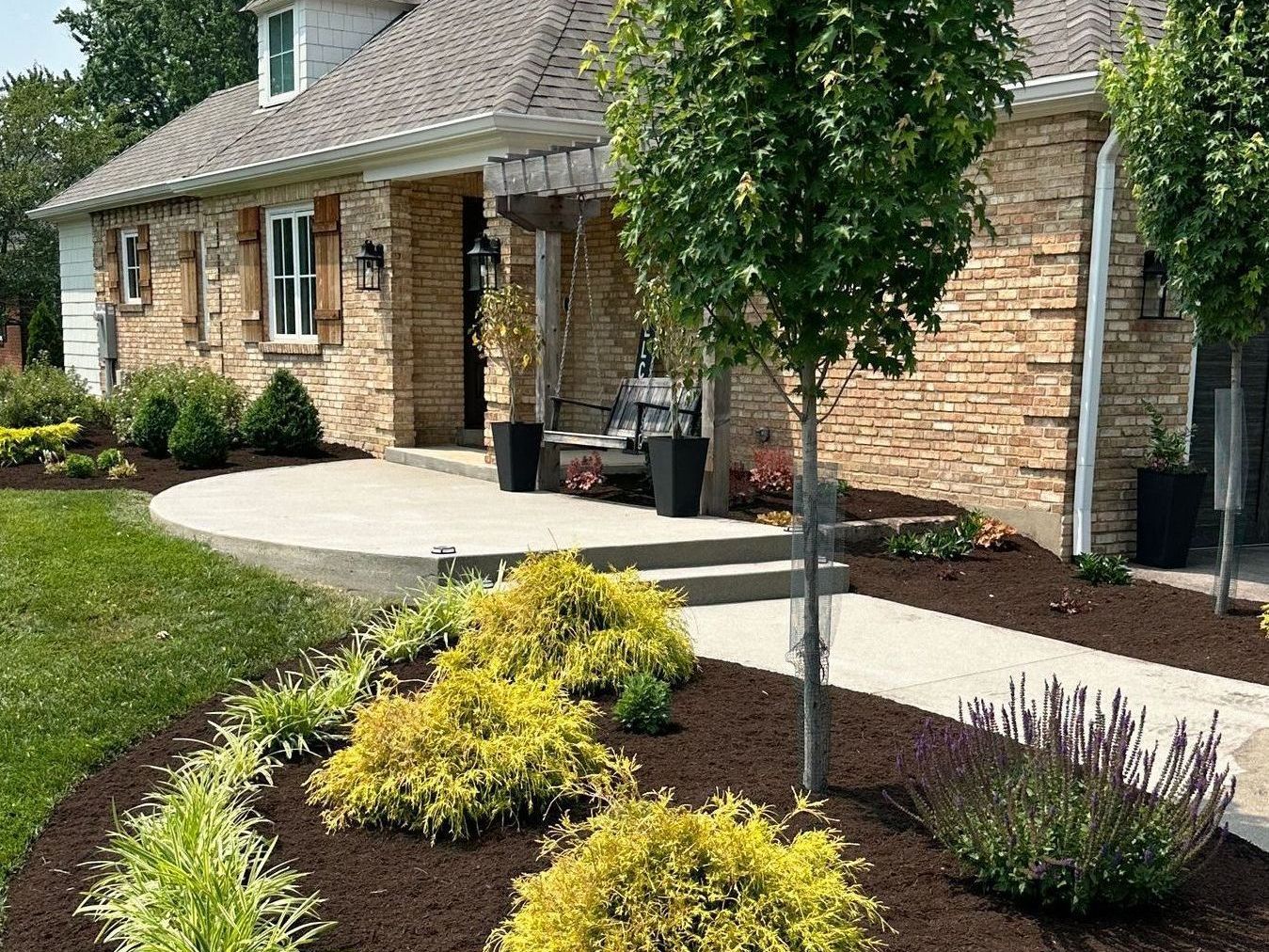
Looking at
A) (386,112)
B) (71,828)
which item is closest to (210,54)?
(386,112)

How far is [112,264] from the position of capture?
19703 millimetres

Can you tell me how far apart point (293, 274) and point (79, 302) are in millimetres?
9102

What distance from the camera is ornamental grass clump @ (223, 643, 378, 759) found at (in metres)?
4.61

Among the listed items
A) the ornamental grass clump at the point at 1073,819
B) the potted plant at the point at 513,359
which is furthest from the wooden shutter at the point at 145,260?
the ornamental grass clump at the point at 1073,819

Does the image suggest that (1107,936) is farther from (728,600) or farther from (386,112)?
(386,112)

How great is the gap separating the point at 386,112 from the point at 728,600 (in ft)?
24.2

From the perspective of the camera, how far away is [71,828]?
4133 millimetres

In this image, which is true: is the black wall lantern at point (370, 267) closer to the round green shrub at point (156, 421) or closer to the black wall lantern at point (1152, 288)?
the round green shrub at point (156, 421)

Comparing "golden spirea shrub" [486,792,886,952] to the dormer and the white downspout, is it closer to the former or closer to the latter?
the white downspout

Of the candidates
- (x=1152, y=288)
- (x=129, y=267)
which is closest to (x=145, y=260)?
(x=129, y=267)

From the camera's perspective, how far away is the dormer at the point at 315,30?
15.5 metres

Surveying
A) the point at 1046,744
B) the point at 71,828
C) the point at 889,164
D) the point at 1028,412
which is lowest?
the point at 71,828

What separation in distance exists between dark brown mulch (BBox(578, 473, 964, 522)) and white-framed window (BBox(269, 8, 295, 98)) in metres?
9.30

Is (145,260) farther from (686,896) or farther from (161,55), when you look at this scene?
(161,55)
